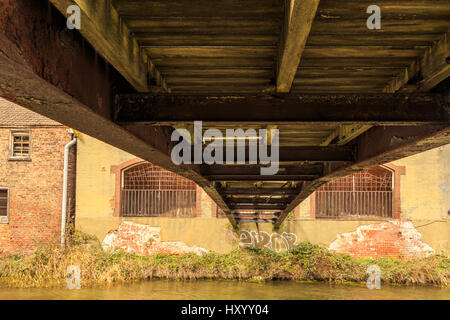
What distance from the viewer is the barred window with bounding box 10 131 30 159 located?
1450cm

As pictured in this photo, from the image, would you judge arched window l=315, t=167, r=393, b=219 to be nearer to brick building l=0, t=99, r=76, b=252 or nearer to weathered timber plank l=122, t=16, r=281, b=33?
brick building l=0, t=99, r=76, b=252

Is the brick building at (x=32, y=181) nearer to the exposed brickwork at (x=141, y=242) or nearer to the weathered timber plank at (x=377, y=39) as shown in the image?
the exposed brickwork at (x=141, y=242)

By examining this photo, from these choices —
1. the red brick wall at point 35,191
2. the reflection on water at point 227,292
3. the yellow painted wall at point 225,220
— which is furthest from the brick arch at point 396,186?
the red brick wall at point 35,191

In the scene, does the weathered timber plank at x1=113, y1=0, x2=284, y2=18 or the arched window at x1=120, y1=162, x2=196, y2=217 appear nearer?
the weathered timber plank at x1=113, y1=0, x2=284, y2=18

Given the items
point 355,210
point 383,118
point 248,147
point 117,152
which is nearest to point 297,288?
point 355,210

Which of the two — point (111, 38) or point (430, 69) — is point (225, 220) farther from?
point (111, 38)

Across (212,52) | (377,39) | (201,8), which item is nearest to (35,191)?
(212,52)

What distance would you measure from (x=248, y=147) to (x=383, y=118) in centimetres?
233

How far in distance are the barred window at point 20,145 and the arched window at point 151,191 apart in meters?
3.22

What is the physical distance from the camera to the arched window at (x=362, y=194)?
14.6 meters

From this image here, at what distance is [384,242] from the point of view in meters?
13.9

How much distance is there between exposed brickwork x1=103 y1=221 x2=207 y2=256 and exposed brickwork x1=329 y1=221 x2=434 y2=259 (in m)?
4.50

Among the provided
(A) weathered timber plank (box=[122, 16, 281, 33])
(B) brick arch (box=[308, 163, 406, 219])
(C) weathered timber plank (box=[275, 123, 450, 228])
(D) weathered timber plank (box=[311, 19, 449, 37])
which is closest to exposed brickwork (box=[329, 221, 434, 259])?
(B) brick arch (box=[308, 163, 406, 219])
